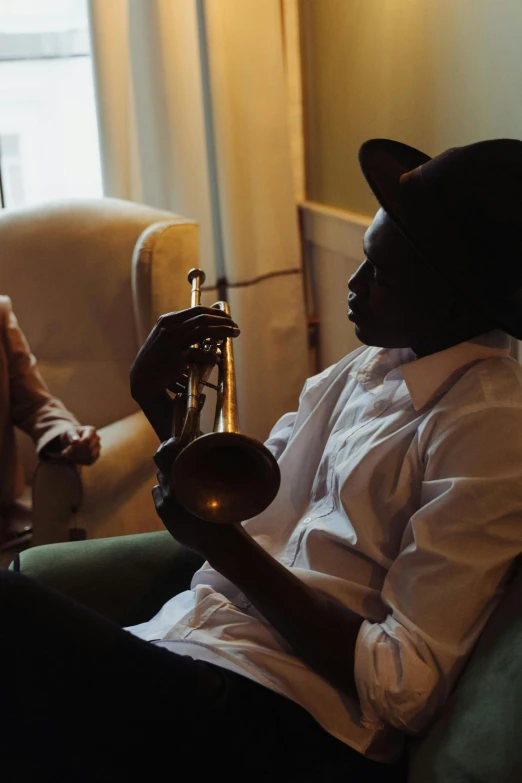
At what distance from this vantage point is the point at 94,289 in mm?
2201

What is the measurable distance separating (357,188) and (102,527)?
44.7 inches

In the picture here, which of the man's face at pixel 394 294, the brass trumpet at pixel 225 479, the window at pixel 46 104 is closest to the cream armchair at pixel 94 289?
the window at pixel 46 104

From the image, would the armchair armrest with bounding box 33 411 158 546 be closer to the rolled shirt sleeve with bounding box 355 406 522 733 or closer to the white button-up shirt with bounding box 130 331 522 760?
the white button-up shirt with bounding box 130 331 522 760

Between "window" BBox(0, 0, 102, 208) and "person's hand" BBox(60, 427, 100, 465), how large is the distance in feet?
4.33

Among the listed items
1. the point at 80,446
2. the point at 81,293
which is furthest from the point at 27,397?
the point at 81,293

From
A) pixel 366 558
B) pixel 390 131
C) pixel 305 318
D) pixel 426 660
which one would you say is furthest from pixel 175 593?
pixel 305 318

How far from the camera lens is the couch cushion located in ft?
2.63

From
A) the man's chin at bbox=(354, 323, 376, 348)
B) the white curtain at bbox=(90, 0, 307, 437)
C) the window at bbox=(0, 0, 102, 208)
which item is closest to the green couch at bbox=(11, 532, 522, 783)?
the man's chin at bbox=(354, 323, 376, 348)

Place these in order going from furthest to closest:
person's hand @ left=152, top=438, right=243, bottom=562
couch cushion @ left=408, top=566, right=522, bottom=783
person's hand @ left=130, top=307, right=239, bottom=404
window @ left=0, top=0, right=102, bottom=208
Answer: window @ left=0, top=0, right=102, bottom=208, person's hand @ left=130, top=307, right=239, bottom=404, person's hand @ left=152, top=438, right=243, bottom=562, couch cushion @ left=408, top=566, right=522, bottom=783

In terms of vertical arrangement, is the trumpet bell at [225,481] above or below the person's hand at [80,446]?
above

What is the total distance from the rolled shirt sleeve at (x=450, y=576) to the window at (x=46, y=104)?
2160 mm

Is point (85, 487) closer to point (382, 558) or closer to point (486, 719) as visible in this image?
point (382, 558)

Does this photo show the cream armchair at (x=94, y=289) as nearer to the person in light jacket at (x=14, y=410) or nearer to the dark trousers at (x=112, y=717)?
the person in light jacket at (x=14, y=410)

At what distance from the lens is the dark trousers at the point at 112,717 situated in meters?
0.93
